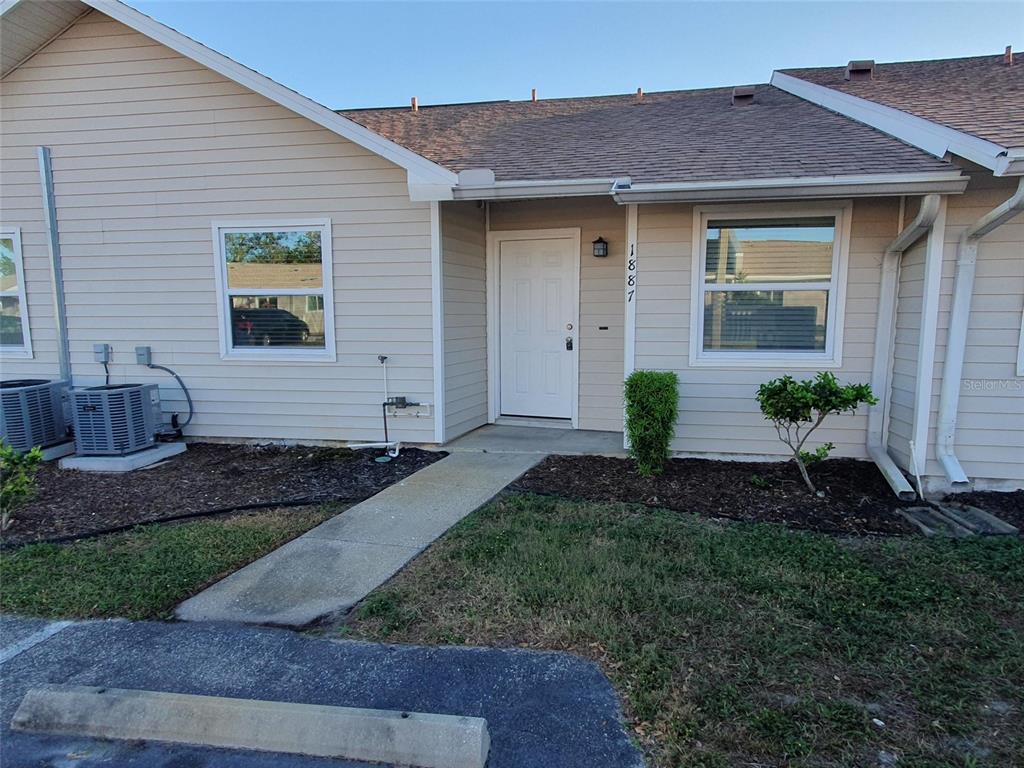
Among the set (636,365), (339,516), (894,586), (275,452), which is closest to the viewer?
(894,586)

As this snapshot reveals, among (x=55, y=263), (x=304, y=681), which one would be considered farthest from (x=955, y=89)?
(x=55, y=263)

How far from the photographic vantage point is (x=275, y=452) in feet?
20.8

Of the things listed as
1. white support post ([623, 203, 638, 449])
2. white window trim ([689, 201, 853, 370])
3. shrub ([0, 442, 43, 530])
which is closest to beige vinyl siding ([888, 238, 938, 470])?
white window trim ([689, 201, 853, 370])

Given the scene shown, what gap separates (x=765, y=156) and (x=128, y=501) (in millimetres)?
6220

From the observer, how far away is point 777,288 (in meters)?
5.49

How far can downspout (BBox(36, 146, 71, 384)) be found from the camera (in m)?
6.43

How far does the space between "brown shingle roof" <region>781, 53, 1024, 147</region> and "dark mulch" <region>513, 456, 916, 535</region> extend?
2712 millimetres

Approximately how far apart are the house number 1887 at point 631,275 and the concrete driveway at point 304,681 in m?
3.79

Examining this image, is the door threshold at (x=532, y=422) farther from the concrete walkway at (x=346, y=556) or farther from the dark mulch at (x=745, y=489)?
the concrete walkway at (x=346, y=556)

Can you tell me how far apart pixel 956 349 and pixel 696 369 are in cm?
201

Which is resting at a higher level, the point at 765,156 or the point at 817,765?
the point at 765,156

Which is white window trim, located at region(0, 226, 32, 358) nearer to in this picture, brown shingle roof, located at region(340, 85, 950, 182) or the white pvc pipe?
the white pvc pipe

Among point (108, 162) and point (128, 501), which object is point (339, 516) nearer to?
point (128, 501)

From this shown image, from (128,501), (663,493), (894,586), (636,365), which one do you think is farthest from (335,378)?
(894,586)
